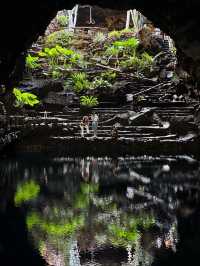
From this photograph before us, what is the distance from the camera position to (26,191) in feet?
46.6

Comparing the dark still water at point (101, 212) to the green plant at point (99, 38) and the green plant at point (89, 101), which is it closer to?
the green plant at point (89, 101)

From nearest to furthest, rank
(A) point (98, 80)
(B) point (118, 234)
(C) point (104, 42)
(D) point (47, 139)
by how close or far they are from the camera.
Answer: (B) point (118, 234), (D) point (47, 139), (A) point (98, 80), (C) point (104, 42)

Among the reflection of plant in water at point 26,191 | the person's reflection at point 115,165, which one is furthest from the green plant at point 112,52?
the reflection of plant in water at point 26,191

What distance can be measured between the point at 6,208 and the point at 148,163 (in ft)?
26.0

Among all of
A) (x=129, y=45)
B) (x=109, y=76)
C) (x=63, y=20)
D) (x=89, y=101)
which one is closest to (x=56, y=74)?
(x=109, y=76)

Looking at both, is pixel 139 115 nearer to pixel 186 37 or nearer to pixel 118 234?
pixel 186 37

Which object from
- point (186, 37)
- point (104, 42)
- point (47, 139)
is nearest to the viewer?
point (186, 37)

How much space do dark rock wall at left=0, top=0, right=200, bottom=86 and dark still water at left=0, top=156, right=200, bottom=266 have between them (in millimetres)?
4302

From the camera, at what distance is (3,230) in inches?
402

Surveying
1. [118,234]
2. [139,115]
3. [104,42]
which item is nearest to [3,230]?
[118,234]

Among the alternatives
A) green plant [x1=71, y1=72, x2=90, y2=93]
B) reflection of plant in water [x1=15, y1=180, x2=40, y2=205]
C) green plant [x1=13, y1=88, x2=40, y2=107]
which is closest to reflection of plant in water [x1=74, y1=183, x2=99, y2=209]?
reflection of plant in water [x1=15, y1=180, x2=40, y2=205]

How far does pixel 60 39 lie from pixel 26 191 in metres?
25.3

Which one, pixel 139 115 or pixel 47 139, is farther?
pixel 139 115

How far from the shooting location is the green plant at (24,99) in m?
25.6
